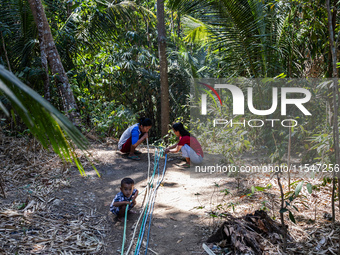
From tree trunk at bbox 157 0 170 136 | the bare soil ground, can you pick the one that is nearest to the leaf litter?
the bare soil ground

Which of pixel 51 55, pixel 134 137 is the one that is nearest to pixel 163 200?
pixel 134 137

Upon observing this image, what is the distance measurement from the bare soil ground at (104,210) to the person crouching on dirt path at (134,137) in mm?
656

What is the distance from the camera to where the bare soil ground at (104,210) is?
2.93 metres

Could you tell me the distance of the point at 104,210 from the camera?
3908mm

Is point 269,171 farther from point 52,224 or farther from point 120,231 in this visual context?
point 52,224

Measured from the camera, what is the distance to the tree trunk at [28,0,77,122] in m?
6.28

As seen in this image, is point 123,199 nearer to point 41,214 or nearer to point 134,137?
point 41,214

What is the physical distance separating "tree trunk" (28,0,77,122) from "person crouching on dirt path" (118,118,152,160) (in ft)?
4.04

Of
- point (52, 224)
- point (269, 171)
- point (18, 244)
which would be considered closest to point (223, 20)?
point (269, 171)

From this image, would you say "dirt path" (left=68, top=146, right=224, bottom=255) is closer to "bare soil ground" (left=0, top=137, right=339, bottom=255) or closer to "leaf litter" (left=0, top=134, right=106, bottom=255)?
"bare soil ground" (left=0, top=137, right=339, bottom=255)

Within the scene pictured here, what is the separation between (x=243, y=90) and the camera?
5.93 metres

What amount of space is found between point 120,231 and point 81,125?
11.6ft

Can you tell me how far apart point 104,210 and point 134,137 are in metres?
2.30

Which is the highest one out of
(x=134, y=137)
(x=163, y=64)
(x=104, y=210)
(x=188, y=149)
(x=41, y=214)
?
(x=163, y=64)
